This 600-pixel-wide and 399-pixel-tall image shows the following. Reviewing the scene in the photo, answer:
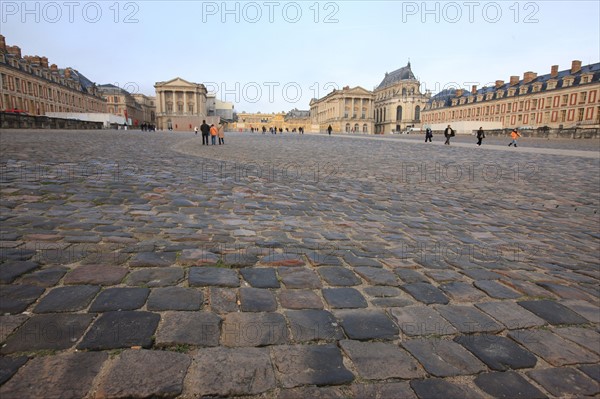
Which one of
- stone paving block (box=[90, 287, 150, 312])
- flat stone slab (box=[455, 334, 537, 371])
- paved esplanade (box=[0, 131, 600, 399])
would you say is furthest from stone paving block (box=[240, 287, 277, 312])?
flat stone slab (box=[455, 334, 537, 371])

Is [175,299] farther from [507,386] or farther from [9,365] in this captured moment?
[507,386]

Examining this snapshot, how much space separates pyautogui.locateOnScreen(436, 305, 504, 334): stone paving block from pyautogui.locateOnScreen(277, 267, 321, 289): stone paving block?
95 cm

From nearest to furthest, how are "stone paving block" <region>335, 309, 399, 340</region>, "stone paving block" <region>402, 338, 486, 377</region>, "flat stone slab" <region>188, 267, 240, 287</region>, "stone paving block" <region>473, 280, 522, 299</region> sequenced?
"stone paving block" <region>402, 338, 486, 377</region> < "stone paving block" <region>335, 309, 399, 340</region> < "flat stone slab" <region>188, 267, 240, 287</region> < "stone paving block" <region>473, 280, 522, 299</region>

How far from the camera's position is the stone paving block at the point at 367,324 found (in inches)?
86.4

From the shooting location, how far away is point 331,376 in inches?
70.8

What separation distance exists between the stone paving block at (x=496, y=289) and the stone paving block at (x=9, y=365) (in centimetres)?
310

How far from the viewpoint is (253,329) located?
2.18 metres

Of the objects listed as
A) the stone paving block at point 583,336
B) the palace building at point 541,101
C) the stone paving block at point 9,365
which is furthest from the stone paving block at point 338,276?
the palace building at point 541,101

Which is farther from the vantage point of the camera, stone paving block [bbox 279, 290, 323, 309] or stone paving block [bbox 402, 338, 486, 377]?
stone paving block [bbox 279, 290, 323, 309]

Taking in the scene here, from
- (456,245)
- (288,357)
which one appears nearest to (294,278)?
(288,357)

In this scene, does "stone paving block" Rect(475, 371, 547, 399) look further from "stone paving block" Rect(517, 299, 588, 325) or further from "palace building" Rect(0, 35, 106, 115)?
"palace building" Rect(0, 35, 106, 115)

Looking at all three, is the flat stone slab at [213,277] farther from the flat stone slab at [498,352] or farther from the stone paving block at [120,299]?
the flat stone slab at [498,352]

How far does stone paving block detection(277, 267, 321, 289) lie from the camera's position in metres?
2.84

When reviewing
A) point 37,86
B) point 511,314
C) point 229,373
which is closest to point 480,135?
point 511,314
